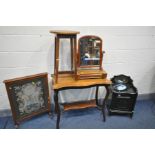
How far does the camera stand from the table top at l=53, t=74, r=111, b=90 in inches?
74.1

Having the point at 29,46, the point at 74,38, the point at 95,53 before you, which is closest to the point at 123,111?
the point at 95,53

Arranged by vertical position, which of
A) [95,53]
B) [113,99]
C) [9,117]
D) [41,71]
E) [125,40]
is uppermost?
[125,40]

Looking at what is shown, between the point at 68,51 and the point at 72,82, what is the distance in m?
0.50

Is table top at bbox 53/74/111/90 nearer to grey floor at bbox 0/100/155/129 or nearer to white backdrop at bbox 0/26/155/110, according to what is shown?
white backdrop at bbox 0/26/155/110

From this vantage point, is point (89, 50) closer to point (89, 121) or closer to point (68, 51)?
point (68, 51)

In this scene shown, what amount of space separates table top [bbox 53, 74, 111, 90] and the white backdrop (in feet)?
1.05

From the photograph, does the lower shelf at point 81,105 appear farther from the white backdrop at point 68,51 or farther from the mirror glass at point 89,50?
the mirror glass at point 89,50

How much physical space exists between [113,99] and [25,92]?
3.81 ft

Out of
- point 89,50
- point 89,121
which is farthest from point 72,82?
point 89,121

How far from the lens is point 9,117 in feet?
7.72

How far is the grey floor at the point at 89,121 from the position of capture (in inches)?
86.8

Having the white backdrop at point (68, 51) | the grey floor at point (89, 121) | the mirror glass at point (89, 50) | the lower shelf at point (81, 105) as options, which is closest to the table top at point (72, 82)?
the mirror glass at point (89, 50)
